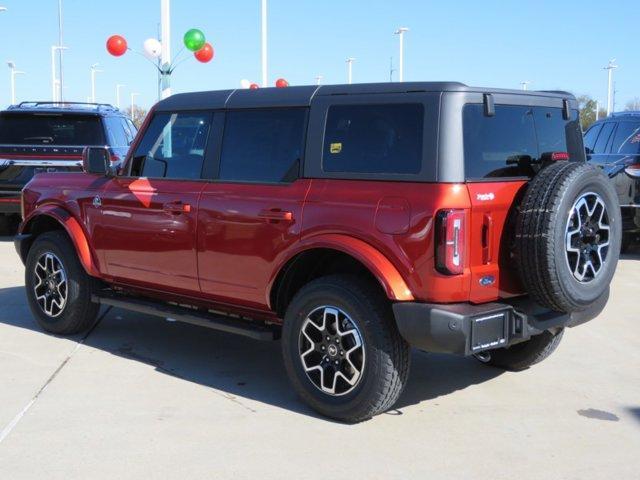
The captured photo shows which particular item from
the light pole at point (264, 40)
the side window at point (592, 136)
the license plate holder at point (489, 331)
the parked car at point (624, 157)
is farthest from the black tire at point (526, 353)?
the light pole at point (264, 40)

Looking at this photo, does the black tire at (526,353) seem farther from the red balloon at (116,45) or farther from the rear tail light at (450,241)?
the red balloon at (116,45)

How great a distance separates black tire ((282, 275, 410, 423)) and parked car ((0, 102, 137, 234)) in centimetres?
708

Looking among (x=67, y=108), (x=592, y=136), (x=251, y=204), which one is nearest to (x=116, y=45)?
(x=67, y=108)

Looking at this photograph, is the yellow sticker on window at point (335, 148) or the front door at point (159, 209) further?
the front door at point (159, 209)

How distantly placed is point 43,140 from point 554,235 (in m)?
8.78

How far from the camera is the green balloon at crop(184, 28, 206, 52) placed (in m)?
13.6

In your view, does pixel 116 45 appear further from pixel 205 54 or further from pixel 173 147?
pixel 173 147

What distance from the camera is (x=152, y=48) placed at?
1352cm

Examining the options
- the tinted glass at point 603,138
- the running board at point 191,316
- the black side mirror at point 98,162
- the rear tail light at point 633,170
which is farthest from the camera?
the tinted glass at point 603,138

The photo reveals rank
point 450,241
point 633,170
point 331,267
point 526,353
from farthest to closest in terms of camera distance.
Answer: point 633,170 → point 526,353 → point 331,267 → point 450,241

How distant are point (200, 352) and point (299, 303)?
1.74 meters

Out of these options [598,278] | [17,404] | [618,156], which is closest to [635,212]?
[618,156]

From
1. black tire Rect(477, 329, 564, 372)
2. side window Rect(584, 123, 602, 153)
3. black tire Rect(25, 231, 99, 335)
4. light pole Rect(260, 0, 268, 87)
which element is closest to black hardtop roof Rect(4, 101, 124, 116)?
black tire Rect(25, 231, 99, 335)

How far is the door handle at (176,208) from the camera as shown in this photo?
5.17 metres
